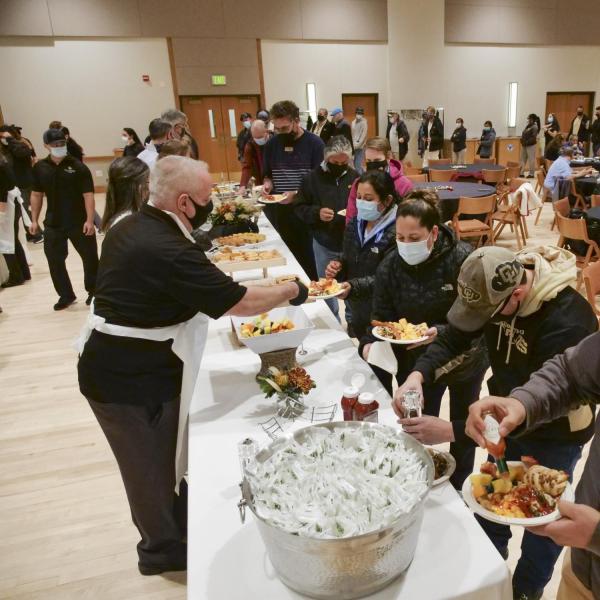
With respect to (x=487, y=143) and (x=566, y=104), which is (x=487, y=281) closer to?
(x=487, y=143)

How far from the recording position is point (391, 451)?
3.45 ft

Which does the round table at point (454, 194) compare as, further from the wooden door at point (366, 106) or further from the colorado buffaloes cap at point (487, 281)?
the wooden door at point (366, 106)

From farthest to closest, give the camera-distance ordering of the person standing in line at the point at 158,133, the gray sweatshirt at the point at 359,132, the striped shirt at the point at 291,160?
1. the gray sweatshirt at the point at 359,132
2. the striped shirt at the point at 291,160
3. the person standing in line at the point at 158,133

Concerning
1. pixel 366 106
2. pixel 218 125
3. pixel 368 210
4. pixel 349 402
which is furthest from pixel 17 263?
pixel 366 106

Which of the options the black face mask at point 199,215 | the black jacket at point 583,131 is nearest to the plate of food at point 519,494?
the black face mask at point 199,215

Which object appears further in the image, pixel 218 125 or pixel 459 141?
pixel 459 141

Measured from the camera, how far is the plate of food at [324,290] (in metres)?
2.25

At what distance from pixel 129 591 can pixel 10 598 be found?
47cm

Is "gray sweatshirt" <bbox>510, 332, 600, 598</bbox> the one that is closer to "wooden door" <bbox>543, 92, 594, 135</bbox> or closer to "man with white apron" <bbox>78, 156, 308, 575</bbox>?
"man with white apron" <bbox>78, 156, 308, 575</bbox>

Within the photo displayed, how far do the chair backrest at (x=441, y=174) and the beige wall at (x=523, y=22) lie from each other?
21.9 feet

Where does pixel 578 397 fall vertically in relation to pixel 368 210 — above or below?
below

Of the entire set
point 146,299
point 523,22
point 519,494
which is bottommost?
point 519,494

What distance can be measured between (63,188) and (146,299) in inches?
137

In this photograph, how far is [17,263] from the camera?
582cm
